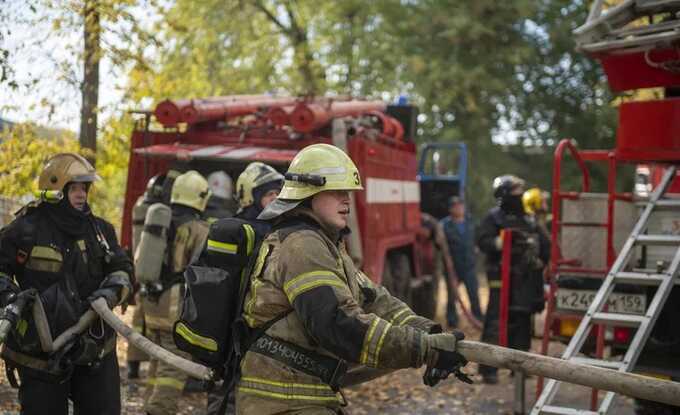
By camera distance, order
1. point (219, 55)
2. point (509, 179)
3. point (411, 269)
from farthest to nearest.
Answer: point (219, 55) → point (411, 269) → point (509, 179)

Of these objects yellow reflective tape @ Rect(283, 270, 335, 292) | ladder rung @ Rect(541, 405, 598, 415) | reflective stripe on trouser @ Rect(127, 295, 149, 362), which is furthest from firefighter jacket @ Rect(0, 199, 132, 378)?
reflective stripe on trouser @ Rect(127, 295, 149, 362)

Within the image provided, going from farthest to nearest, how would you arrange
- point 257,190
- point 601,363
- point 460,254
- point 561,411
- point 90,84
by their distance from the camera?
point 460,254
point 90,84
point 601,363
point 257,190
point 561,411

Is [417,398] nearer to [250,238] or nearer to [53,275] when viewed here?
[53,275]

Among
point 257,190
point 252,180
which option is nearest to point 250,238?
point 257,190

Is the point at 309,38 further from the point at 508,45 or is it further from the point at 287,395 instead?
the point at 287,395

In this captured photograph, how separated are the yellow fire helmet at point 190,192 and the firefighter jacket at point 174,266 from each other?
2.6 inches

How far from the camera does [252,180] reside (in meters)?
5.77

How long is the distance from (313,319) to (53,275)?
2.16 metres

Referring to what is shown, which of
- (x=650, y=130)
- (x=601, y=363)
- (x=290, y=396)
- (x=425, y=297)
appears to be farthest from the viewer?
(x=425, y=297)

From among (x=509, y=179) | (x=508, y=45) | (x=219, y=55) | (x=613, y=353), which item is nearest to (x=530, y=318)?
(x=509, y=179)

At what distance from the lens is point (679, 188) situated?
6.86m

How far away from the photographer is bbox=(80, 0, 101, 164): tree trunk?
8047 mm

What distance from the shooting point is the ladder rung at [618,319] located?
5.77 metres

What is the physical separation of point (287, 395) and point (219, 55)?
1633 centimetres
